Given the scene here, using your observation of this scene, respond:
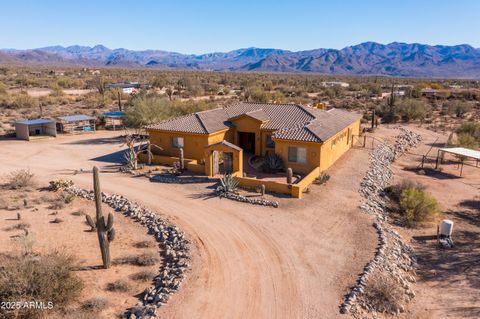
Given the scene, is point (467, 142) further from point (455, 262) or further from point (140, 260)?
point (140, 260)

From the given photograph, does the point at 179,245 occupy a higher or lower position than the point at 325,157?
lower

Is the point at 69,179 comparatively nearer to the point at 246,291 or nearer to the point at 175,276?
the point at 175,276

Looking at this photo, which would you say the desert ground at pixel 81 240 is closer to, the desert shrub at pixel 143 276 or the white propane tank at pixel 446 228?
the desert shrub at pixel 143 276

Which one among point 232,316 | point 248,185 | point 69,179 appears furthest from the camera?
point 69,179

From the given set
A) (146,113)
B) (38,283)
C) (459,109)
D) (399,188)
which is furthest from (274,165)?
(459,109)


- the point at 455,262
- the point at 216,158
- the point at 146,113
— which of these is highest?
the point at 146,113

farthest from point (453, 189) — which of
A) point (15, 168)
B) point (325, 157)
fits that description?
point (15, 168)

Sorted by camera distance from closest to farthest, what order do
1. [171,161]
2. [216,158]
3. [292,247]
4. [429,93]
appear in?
[292,247] → [216,158] → [171,161] → [429,93]
